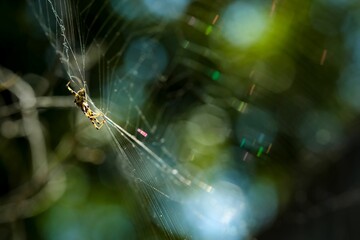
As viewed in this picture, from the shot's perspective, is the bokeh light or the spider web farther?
the bokeh light

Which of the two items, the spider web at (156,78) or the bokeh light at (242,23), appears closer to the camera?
the spider web at (156,78)

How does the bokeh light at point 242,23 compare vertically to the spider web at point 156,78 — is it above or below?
above

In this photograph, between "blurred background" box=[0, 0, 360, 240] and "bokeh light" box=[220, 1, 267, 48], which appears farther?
"bokeh light" box=[220, 1, 267, 48]

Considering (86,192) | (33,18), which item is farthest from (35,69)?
(86,192)

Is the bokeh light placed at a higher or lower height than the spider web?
higher

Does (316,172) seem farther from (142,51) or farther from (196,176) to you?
(142,51)

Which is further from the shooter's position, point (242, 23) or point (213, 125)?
point (213, 125)
